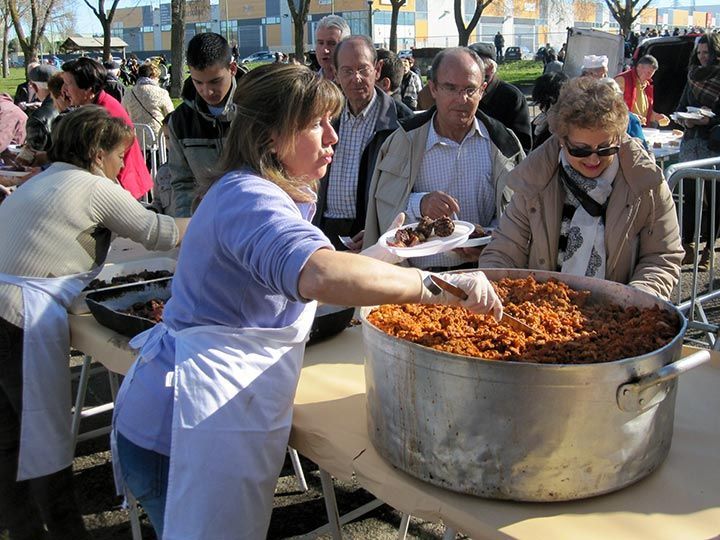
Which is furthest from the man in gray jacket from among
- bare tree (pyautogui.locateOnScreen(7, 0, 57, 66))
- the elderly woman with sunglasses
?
bare tree (pyautogui.locateOnScreen(7, 0, 57, 66))

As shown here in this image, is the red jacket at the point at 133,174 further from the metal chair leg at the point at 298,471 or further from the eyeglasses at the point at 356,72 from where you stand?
the metal chair leg at the point at 298,471

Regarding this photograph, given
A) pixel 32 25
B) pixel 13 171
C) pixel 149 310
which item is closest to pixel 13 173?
pixel 13 171

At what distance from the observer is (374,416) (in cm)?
146

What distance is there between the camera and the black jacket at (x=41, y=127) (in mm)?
5633

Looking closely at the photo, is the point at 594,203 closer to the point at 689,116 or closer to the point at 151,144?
the point at 689,116

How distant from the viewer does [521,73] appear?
3212 centimetres

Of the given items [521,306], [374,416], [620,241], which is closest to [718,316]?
[620,241]

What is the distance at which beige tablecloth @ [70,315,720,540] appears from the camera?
1242 mm

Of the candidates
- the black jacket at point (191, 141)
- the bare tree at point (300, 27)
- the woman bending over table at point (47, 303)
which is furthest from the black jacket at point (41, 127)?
the bare tree at point (300, 27)

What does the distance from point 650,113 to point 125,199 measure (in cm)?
797

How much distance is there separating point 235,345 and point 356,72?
2.13 m

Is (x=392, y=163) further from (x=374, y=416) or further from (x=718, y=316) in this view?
(x=718, y=316)

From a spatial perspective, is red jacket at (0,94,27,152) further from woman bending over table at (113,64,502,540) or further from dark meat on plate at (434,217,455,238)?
woman bending over table at (113,64,502,540)

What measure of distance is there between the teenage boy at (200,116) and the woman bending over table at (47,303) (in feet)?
3.03
